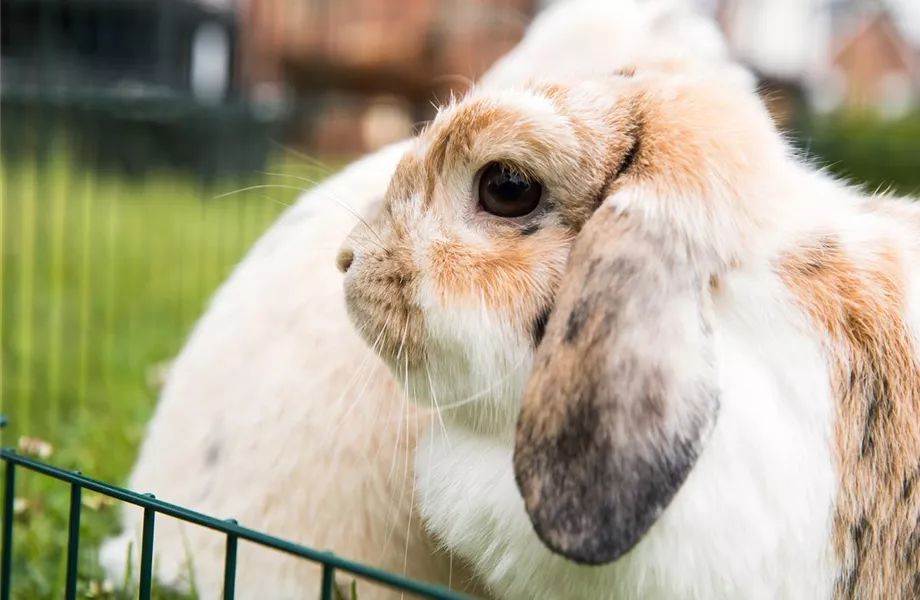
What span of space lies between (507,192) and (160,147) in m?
6.06

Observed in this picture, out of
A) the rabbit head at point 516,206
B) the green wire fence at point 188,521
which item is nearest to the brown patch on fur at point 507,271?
the rabbit head at point 516,206

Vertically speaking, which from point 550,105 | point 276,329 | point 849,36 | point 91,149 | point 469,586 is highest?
point 849,36

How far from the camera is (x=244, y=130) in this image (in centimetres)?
665

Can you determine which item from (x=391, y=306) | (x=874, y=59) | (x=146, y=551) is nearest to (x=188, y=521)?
(x=146, y=551)

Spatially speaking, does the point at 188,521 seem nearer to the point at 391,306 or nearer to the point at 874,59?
the point at 391,306

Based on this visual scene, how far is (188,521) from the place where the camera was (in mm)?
1287

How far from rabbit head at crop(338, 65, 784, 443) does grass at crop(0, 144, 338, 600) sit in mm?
763

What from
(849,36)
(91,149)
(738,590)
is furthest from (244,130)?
(849,36)

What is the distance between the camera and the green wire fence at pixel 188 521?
1.10 metres

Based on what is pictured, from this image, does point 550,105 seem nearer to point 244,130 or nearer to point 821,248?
point 821,248

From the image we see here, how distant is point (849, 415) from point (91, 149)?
4.85 meters

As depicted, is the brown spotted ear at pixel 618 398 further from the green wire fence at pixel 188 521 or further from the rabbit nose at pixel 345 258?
the rabbit nose at pixel 345 258

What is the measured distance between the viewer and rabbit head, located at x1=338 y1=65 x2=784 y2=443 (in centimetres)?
139

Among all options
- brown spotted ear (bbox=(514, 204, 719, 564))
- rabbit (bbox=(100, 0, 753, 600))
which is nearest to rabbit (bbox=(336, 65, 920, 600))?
brown spotted ear (bbox=(514, 204, 719, 564))
